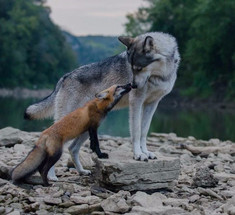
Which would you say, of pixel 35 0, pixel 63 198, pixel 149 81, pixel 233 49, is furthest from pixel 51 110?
pixel 35 0

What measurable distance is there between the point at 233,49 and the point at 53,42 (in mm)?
61104

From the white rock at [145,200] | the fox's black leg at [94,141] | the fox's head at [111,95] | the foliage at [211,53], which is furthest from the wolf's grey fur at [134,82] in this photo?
the foliage at [211,53]

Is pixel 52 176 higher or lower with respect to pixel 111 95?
lower

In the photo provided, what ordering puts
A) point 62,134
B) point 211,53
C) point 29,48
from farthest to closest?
1. point 29,48
2. point 211,53
3. point 62,134

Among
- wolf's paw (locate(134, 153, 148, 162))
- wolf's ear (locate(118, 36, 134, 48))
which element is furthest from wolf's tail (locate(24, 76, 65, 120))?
wolf's paw (locate(134, 153, 148, 162))

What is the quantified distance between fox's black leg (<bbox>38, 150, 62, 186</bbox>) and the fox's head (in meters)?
1.10

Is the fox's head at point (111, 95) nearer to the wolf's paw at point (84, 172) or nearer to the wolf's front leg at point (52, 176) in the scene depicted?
the wolf's paw at point (84, 172)

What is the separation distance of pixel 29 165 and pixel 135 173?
1.63m

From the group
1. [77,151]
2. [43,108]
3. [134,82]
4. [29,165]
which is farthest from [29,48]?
[29,165]

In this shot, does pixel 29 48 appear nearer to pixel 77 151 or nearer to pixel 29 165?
pixel 77 151

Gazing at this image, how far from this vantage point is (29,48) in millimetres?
101062

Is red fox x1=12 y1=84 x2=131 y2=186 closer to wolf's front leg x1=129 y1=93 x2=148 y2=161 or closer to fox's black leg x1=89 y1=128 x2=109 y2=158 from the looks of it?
fox's black leg x1=89 y1=128 x2=109 y2=158

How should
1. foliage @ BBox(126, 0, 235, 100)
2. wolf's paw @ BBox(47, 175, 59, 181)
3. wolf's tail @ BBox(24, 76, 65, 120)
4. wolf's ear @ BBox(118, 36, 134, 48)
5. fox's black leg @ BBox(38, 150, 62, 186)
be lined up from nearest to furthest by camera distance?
fox's black leg @ BBox(38, 150, 62, 186), wolf's paw @ BBox(47, 175, 59, 181), wolf's ear @ BBox(118, 36, 134, 48), wolf's tail @ BBox(24, 76, 65, 120), foliage @ BBox(126, 0, 235, 100)

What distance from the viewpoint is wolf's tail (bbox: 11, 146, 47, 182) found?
7663 millimetres
